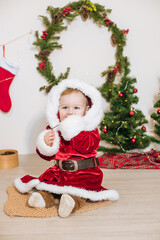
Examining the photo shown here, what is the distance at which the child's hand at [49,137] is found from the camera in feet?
5.46

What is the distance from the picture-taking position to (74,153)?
5.41 ft

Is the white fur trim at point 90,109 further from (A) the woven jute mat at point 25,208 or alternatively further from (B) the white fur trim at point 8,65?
(B) the white fur trim at point 8,65

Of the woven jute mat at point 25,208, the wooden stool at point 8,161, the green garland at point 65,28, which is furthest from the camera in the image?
the green garland at point 65,28

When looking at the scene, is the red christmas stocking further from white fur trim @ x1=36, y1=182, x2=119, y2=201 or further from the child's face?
white fur trim @ x1=36, y1=182, x2=119, y2=201

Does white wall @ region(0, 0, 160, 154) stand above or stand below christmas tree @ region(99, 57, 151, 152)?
above

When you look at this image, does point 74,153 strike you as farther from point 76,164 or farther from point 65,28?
point 65,28

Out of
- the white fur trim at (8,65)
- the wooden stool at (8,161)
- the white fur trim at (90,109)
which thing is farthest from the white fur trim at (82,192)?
the white fur trim at (8,65)

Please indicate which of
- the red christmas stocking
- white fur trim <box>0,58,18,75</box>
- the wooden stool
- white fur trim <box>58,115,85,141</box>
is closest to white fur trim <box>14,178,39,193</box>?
white fur trim <box>58,115,85,141</box>

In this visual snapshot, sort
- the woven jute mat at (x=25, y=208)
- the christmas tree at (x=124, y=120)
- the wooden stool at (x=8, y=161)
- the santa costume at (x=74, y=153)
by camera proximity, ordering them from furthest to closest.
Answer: the christmas tree at (x=124, y=120) → the wooden stool at (x=8, y=161) → the santa costume at (x=74, y=153) → the woven jute mat at (x=25, y=208)

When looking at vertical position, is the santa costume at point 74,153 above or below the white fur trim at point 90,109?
below

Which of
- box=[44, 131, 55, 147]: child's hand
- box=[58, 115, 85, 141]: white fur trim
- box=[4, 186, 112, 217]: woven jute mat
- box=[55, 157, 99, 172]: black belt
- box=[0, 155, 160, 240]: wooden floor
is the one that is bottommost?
box=[0, 155, 160, 240]: wooden floor

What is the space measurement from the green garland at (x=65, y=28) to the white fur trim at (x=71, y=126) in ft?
4.31

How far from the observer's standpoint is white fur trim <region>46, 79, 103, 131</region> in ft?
5.49

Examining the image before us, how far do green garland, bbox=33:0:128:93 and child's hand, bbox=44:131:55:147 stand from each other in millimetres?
1243
